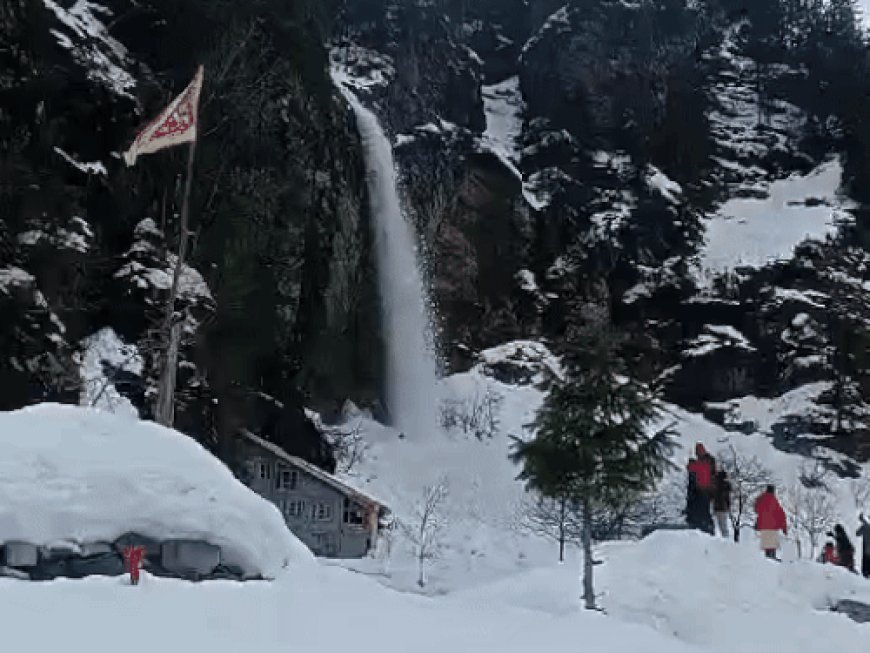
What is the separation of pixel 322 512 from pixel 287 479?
166 centimetres

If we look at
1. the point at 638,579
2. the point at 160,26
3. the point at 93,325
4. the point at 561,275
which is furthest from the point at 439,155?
the point at 638,579

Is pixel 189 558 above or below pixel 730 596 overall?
above

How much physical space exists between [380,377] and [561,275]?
48.4 ft

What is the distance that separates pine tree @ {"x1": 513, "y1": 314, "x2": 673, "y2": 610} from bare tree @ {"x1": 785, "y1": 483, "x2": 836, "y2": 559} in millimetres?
22315

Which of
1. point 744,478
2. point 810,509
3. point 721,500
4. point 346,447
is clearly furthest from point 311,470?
point 810,509

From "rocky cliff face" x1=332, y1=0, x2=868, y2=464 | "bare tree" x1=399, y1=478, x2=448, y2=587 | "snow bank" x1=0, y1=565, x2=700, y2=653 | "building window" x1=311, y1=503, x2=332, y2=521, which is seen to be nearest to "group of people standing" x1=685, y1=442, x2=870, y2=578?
"snow bank" x1=0, y1=565, x2=700, y2=653

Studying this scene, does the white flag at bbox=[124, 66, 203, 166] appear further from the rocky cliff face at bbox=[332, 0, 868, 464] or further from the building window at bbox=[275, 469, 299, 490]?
the rocky cliff face at bbox=[332, 0, 868, 464]

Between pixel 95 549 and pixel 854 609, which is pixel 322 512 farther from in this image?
pixel 95 549

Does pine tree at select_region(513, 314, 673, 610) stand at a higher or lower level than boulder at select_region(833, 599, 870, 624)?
higher

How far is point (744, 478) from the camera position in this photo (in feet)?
128

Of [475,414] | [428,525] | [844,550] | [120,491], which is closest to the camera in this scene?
[120,491]

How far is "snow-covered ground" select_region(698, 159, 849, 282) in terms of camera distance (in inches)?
2104

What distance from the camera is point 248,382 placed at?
3253cm

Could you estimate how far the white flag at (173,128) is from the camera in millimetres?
16750
